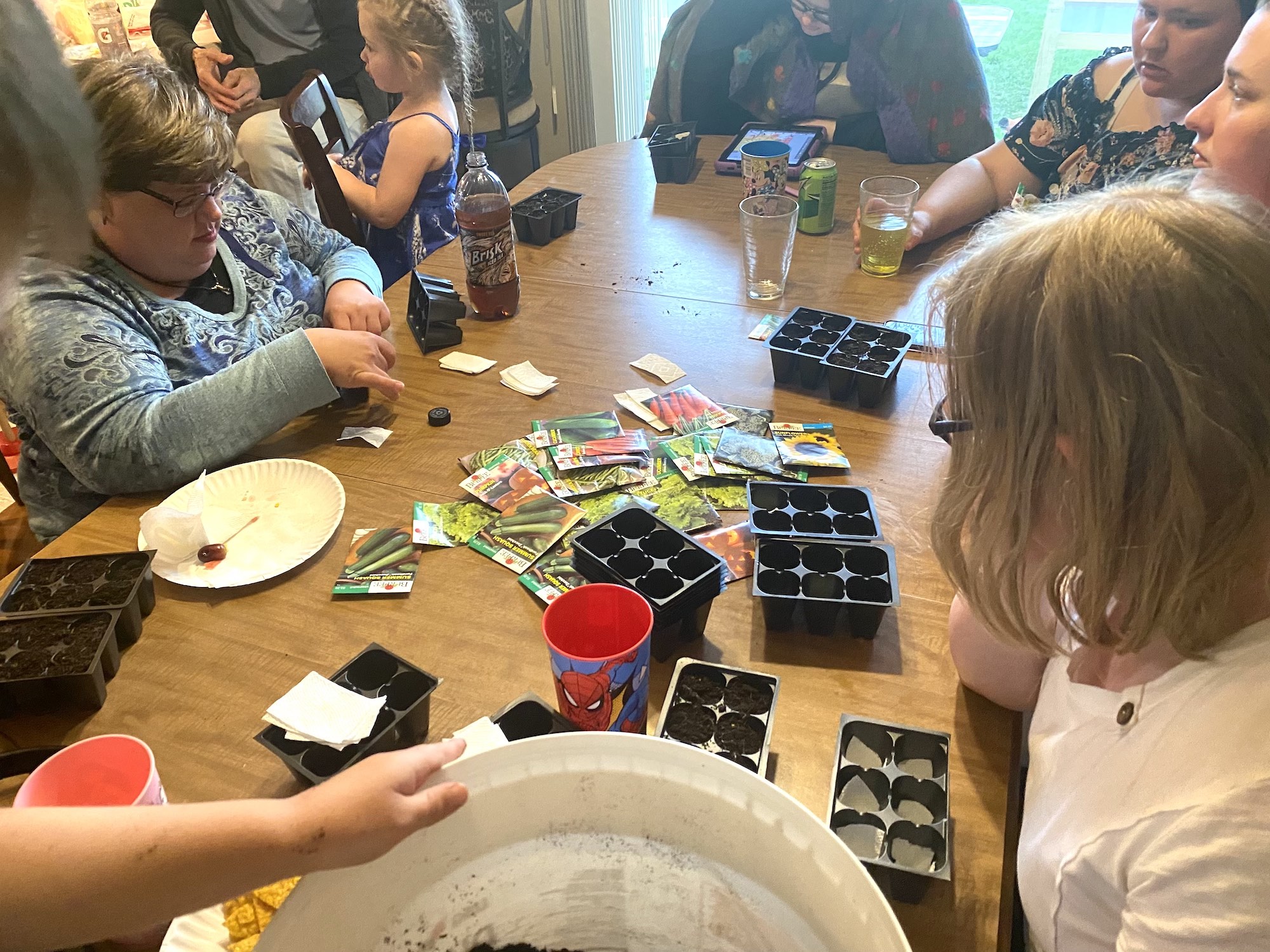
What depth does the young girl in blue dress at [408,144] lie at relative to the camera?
6.99 ft

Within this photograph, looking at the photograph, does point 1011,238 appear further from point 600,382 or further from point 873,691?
point 600,382

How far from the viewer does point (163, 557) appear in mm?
1002

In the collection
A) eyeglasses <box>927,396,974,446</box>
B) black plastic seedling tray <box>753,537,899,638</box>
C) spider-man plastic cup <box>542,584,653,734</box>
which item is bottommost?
black plastic seedling tray <box>753,537,899,638</box>

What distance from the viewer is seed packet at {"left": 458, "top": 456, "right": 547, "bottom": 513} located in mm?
1107

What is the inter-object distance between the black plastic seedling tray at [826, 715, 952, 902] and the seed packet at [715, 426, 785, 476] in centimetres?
45

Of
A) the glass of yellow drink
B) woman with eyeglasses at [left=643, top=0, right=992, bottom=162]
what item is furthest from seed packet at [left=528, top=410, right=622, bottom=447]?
woman with eyeglasses at [left=643, top=0, right=992, bottom=162]

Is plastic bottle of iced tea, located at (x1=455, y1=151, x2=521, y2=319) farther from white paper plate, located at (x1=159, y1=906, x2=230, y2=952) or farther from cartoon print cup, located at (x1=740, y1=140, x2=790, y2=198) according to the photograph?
white paper plate, located at (x1=159, y1=906, x2=230, y2=952)

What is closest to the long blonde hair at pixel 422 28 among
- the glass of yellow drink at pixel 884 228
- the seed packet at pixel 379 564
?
the glass of yellow drink at pixel 884 228

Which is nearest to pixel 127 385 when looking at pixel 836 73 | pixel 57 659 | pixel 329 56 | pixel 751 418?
pixel 57 659

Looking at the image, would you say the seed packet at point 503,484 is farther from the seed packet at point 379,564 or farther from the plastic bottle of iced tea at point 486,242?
the plastic bottle of iced tea at point 486,242

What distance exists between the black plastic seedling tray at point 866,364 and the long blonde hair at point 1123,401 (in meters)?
0.62

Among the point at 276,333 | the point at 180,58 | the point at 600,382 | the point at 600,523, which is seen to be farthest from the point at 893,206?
the point at 180,58

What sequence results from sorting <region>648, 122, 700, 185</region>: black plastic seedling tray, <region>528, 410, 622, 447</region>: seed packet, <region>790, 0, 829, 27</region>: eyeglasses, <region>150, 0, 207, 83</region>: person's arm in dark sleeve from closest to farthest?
1. <region>528, 410, 622, 447</region>: seed packet
2. <region>648, 122, 700, 185</region>: black plastic seedling tray
3. <region>790, 0, 829, 27</region>: eyeglasses
4. <region>150, 0, 207, 83</region>: person's arm in dark sleeve

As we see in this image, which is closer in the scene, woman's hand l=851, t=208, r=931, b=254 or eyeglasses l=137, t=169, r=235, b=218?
eyeglasses l=137, t=169, r=235, b=218
